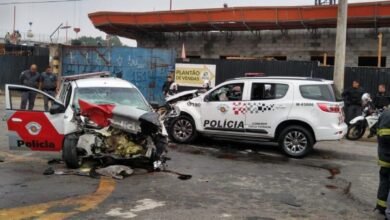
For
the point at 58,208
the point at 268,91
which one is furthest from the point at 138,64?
the point at 58,208

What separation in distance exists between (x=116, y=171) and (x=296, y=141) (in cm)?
474

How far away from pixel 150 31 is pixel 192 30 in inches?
102

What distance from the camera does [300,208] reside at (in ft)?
22.3

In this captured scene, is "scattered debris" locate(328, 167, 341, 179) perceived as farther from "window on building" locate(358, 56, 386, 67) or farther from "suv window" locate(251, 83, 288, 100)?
"window on building" locate(358, 56, 386, 67)

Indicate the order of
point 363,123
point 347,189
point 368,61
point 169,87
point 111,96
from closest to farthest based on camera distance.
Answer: point 347,189 → point 111,96 → point 363,123 → point 169,87 → point 368,61

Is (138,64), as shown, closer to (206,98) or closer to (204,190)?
(206,98)

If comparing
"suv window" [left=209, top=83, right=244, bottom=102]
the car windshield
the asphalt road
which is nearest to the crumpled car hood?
the car windshield

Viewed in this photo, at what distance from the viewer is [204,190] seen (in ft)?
24.9

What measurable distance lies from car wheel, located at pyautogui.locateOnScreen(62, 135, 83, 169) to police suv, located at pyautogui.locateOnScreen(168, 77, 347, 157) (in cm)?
436

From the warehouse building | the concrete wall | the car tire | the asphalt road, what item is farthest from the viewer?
the concrete wall

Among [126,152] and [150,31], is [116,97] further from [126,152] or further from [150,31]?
[150,31]

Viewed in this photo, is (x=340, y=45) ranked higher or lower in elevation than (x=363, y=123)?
higher

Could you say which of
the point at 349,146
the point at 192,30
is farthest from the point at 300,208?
the point at 192,30

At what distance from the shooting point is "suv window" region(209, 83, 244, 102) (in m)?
12.1
